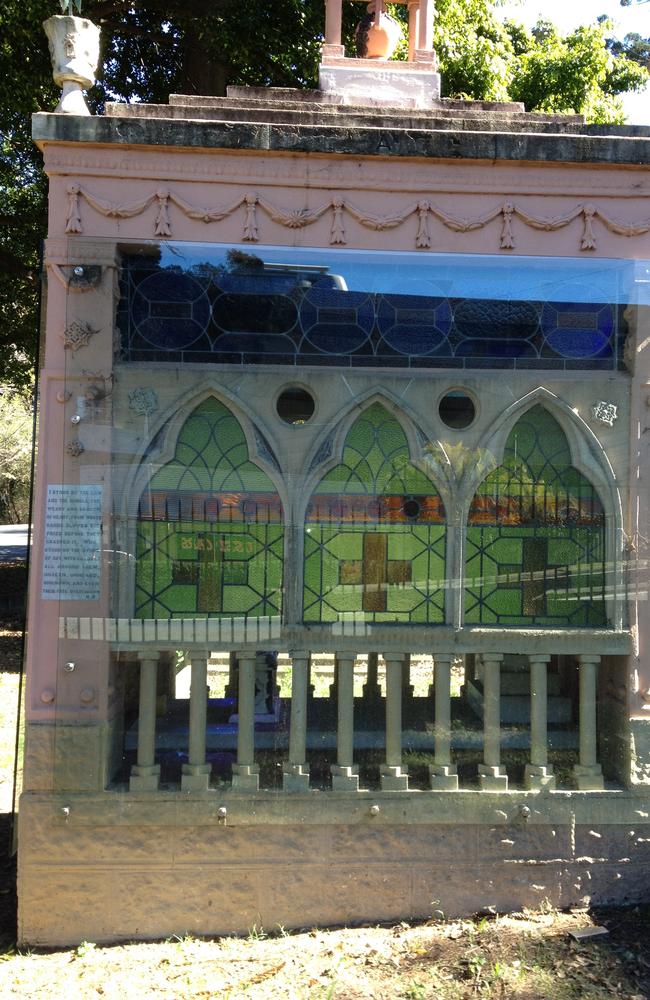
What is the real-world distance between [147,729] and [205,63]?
848 centimetres

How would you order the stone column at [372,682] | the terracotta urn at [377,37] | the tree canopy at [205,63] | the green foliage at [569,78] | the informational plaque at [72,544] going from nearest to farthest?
the informational plaque at [72,544]
the stone column at [372,682]
the terracotta urn at [377,37]
the tree canopy at [205,63]
the green foliage at [569,78]

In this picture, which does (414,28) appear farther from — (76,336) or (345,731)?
(345,731)

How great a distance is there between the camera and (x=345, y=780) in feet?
14.3

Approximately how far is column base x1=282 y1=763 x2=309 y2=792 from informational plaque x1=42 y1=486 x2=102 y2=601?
135cm

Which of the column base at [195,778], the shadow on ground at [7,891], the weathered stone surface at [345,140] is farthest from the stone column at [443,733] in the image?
the weathered stone surface at [345,140]

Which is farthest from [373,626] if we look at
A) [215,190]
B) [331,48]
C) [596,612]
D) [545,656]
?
[331,48]

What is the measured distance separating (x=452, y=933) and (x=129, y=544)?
257 centimetres

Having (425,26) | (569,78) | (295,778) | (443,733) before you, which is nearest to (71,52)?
(425,26)

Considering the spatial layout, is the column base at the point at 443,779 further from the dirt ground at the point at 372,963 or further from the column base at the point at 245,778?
the column base at the point at 245,778

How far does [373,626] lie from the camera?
4410 mm

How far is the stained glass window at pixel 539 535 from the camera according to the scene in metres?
4.46

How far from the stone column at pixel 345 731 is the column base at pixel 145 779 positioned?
907 mm

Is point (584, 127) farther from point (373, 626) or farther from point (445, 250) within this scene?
point (373, 626)

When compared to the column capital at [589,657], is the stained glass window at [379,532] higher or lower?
higher
